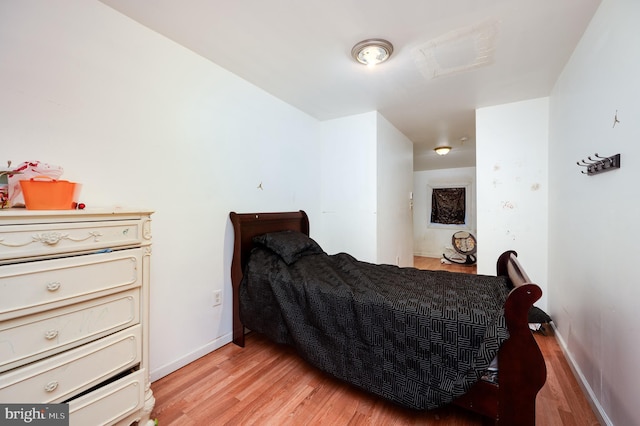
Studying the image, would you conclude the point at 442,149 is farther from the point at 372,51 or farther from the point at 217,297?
the point at 217,297

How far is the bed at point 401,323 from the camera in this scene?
111 centimetres

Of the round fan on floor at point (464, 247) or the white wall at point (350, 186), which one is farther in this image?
the round fan on floor at point (464, 247)

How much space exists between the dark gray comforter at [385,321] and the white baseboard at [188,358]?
0.28m

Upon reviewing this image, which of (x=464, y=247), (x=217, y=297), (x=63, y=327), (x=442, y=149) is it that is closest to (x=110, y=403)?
(x=63, y=327)

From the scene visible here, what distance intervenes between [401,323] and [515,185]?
2375 mm

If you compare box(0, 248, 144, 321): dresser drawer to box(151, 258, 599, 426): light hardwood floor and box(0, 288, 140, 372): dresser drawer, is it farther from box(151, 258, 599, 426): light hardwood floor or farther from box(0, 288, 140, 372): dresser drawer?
box(151, 258, 599, 426): light hardwood floor

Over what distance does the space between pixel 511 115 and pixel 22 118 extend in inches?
153

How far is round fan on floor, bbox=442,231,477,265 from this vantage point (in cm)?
525

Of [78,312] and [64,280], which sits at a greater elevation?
[64,280]

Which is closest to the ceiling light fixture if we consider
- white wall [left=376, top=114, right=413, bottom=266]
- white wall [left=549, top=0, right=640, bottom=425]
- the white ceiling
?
white wall [left=376, top=114, right=413, bottom=266]

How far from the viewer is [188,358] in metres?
1.89

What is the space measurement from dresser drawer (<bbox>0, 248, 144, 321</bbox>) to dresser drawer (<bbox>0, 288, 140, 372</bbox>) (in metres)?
0.04

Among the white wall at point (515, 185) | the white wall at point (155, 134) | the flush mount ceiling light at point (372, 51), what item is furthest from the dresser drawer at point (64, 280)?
the white wall at point (515, 185)

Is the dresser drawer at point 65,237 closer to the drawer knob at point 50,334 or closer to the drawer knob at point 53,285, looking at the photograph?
the drawer knob at point 53,285
